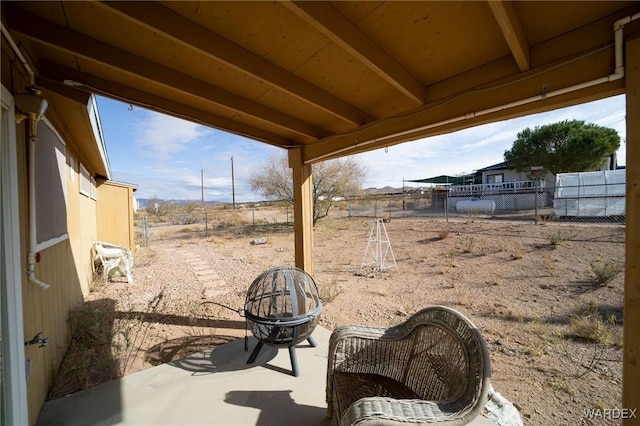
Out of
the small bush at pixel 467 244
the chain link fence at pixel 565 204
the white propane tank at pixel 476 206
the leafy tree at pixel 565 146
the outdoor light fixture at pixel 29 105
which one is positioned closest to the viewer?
the outdoor light fixture at pixel 29 105

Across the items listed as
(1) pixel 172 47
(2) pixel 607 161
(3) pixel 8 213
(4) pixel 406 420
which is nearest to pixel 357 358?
(4) pixel 406 420

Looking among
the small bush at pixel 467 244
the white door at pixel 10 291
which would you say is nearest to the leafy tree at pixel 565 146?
the small bush at pixel 467 244

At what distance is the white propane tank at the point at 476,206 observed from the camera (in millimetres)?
13923

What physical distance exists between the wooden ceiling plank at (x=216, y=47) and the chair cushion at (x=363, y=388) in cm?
212

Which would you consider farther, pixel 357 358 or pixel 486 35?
pixel 357 358

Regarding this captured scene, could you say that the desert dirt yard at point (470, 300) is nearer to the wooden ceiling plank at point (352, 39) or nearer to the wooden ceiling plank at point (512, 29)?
the wooden ceiling plank at point (512, 29)

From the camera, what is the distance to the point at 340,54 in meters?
1.85

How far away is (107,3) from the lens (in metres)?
1.34

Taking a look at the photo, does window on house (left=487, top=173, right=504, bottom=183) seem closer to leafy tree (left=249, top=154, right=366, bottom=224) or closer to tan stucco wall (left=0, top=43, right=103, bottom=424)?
leafy tree (left=249, top=154, right=366, bottom=224)

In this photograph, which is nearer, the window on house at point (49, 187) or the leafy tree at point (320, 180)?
the window on house at point (49, 187)

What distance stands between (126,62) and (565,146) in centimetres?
2238

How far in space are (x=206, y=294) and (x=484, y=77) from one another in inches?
194

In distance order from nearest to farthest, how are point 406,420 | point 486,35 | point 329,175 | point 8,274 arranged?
point 406,420, point 8,274, point 486,35, point 329,175

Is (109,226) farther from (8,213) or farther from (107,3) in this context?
(107,3)
